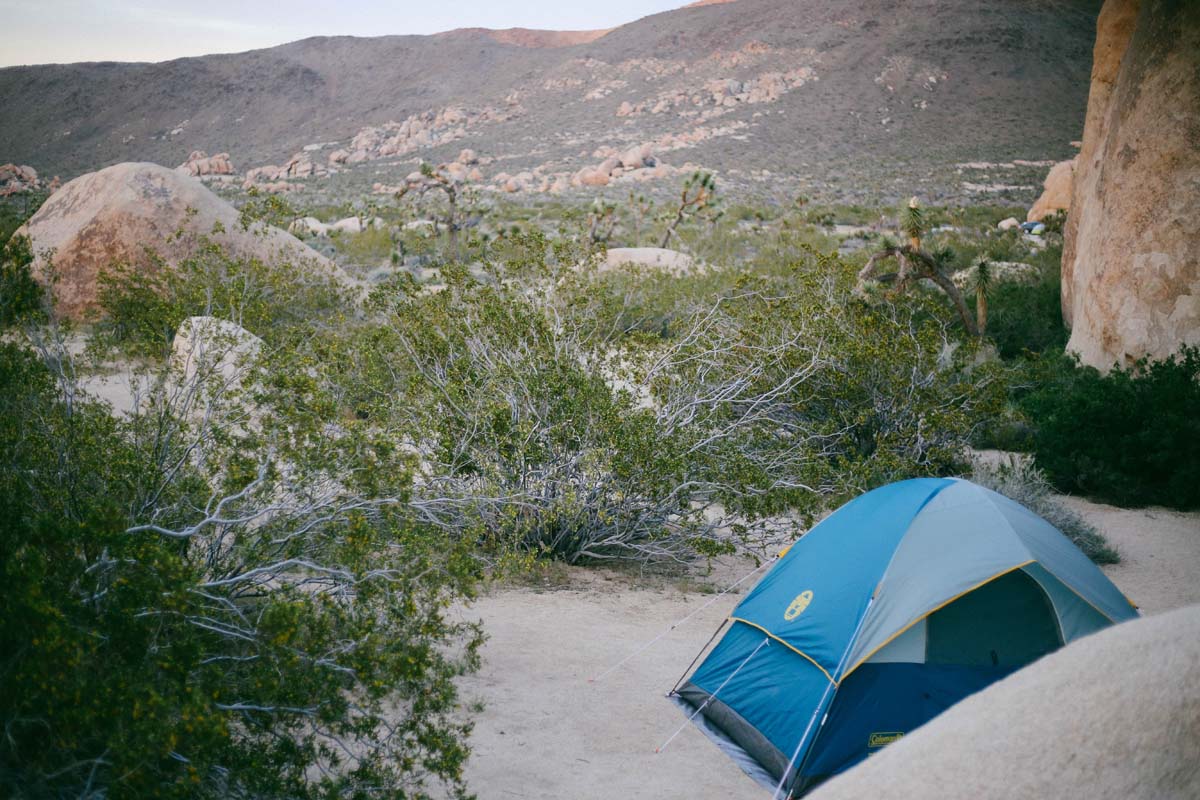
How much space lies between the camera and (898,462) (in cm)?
907

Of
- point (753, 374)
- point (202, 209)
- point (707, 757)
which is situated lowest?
point (707, 757)

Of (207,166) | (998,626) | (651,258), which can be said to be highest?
(207,166)

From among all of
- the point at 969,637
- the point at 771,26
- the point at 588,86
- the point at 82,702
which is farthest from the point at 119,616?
the point at 771,26

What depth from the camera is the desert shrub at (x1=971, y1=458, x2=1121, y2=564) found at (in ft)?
27.0

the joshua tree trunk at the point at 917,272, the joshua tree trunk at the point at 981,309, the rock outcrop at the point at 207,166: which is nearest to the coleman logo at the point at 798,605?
the joshua tree trunk at the point at 917,272

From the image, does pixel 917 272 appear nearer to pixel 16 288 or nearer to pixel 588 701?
pixel 588 701

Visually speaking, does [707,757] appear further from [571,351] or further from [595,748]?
[571,351]

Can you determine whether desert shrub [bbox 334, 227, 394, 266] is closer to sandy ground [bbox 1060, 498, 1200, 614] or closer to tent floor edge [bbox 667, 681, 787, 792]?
sandy ground [bbox 1060, 498, 1200, 614]

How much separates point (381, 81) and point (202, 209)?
79308 millimetres

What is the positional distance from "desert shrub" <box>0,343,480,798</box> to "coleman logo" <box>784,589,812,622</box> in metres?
1.85

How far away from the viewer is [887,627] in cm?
461

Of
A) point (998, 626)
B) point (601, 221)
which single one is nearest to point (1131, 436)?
point (998, 626)

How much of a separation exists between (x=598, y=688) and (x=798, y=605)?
52.8 inches

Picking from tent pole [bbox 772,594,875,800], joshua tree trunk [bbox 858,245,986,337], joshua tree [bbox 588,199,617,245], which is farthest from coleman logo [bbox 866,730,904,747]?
joshua tree [bbox 588,199,617,245]
